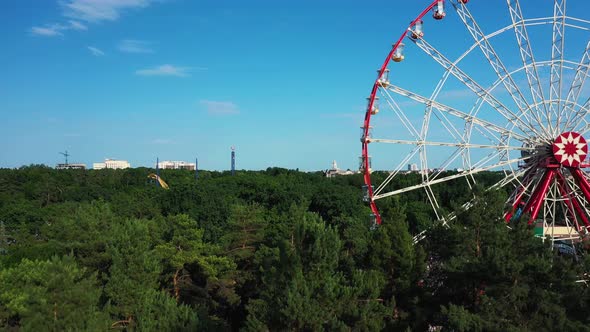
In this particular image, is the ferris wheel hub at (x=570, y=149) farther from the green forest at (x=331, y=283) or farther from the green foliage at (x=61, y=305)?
the green foliage at (x=61, y=305)

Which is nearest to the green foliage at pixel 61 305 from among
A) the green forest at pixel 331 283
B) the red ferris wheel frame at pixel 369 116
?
the green forest at pixel 331 283

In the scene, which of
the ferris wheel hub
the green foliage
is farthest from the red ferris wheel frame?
the green foliage

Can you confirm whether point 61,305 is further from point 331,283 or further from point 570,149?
point 570,149

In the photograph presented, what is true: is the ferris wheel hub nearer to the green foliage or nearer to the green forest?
the green forest

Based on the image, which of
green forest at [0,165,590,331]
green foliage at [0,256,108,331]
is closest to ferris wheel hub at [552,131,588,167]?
green forest at [0,165,590,331]

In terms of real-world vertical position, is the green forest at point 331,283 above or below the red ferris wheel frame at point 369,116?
below

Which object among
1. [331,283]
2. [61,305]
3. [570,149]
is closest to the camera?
[61,305]

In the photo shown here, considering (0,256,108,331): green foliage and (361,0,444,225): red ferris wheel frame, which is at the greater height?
(361,0,444,225): red ferris wheel frame

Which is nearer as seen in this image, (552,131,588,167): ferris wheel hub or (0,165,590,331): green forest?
(0,165,590,331): green forest

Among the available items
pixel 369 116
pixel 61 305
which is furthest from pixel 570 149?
pixel 61 305
